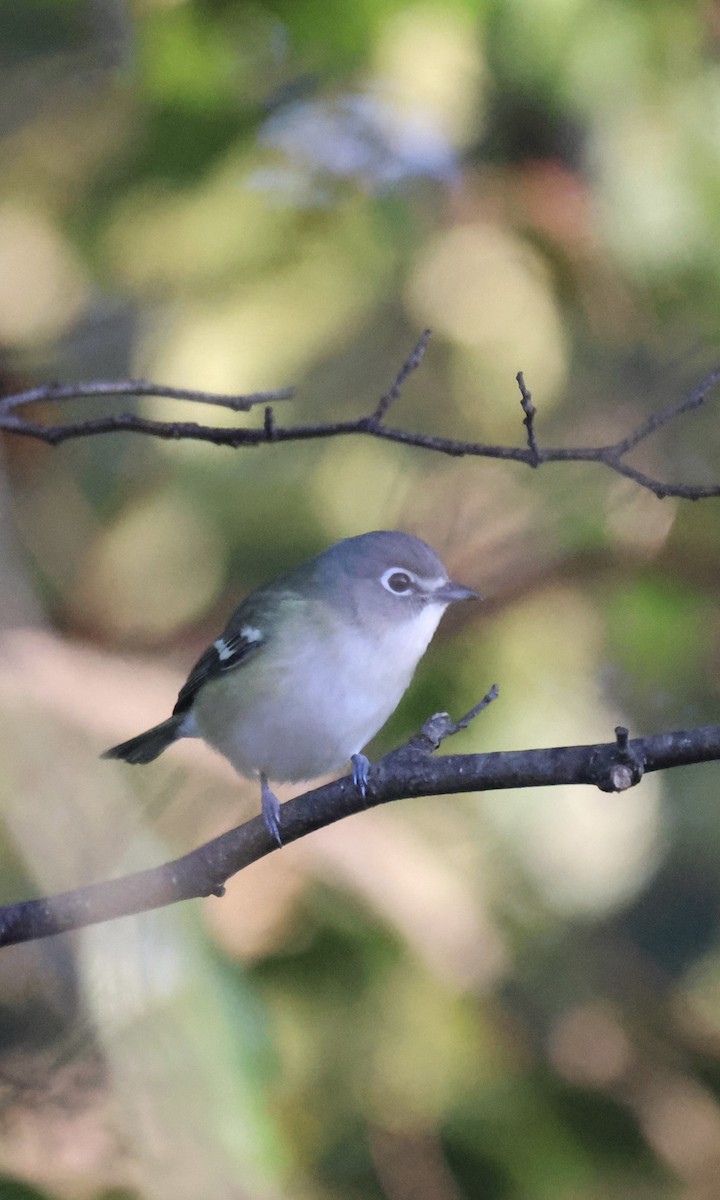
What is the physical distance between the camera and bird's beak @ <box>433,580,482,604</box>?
3363mm

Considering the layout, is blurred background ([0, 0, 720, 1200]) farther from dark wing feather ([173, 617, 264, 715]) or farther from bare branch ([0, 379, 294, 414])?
bare branch ([0, 379, 294, 414])

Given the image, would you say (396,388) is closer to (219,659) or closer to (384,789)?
(384,789)

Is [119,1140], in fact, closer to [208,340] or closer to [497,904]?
[497,904]

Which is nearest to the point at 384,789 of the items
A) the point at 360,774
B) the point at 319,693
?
the point at 360,774

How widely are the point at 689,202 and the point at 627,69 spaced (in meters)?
0.45

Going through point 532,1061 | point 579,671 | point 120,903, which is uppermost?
point 120,903

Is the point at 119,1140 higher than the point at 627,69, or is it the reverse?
the point at 627,69

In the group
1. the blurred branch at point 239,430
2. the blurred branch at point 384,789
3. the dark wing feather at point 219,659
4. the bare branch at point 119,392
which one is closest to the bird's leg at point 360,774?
the blurred branch at point 384,789

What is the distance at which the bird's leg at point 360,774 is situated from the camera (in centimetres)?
220

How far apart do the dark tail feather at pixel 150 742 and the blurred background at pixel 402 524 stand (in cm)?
11

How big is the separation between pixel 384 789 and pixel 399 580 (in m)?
1.33

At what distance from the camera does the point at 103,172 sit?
13.2ft

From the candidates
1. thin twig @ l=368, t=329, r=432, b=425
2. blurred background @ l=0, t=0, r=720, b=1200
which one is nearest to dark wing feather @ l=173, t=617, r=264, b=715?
blurred background @ l=0, t=0, r=720, b=1200

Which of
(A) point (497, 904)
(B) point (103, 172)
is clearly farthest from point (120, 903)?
(B) point (103, 172)
